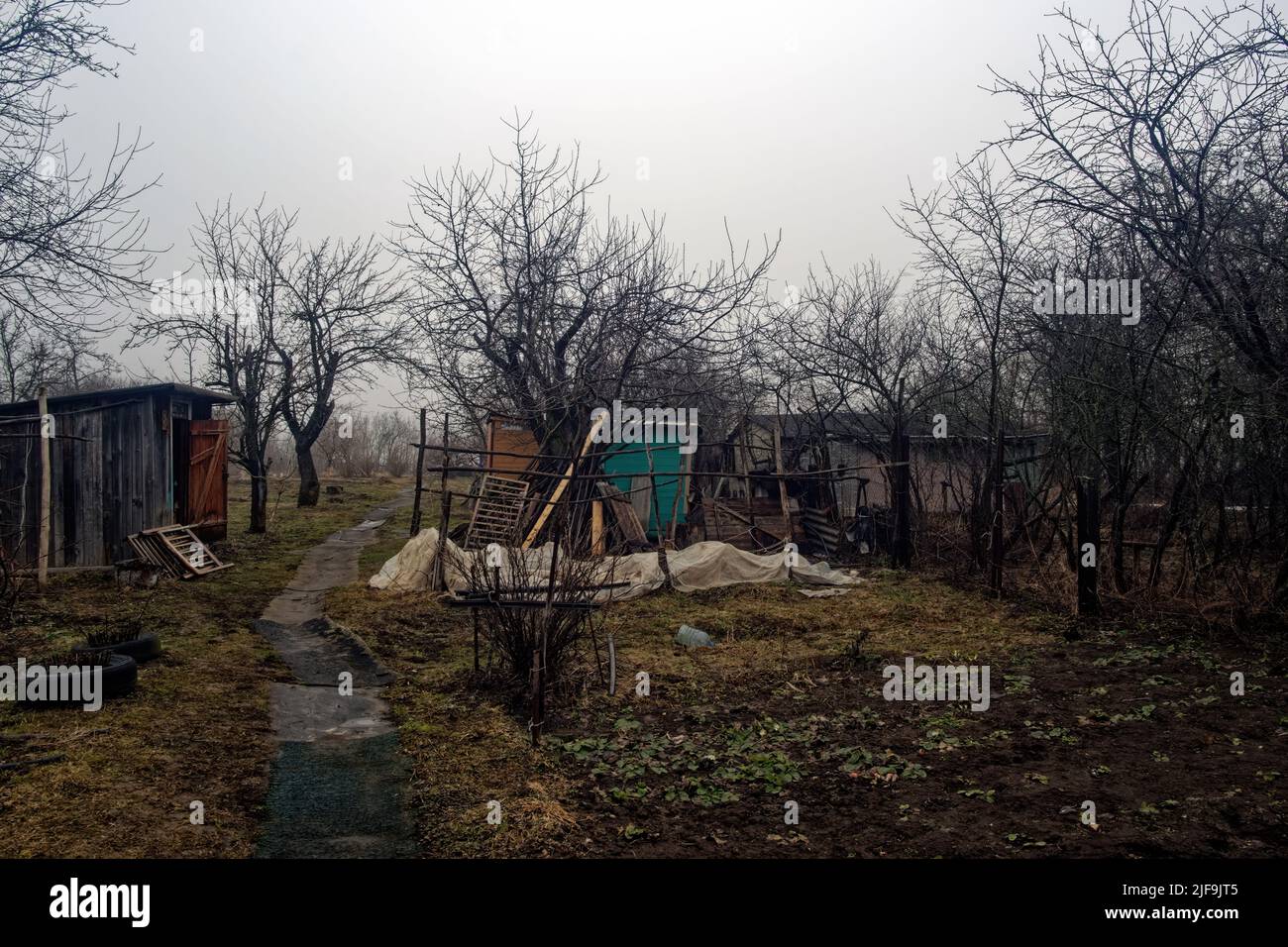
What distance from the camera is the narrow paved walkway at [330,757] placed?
4.23m

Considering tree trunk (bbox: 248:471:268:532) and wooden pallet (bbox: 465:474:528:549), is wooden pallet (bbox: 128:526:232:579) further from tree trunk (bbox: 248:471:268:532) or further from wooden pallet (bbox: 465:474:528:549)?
tree trunk (bbox: 248:471:268:532)

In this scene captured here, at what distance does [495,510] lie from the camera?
14.3m

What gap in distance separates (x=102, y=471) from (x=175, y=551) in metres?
1.54

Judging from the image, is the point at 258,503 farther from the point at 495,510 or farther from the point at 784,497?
the point at 784,497

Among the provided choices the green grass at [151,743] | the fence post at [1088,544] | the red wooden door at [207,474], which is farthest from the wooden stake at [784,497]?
the red wooden door at [207,474]

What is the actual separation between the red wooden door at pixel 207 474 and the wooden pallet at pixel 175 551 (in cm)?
92

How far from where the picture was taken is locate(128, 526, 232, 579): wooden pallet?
480 inches

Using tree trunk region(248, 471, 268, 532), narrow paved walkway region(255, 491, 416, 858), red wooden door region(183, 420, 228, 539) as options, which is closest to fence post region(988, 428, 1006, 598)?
narrow paved walkway region(255, 491, 416, 858)

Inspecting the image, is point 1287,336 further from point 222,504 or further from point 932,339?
point 222,504

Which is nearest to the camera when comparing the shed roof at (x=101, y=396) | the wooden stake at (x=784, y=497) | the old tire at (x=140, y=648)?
the old tire at (x=140, y=648)

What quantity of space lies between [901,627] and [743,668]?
8.85 feet

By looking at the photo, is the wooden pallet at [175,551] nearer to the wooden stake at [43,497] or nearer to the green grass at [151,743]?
the wooden stake at [43,497]

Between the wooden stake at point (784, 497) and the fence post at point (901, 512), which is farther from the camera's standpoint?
the wooden stake at point (784, 497)
